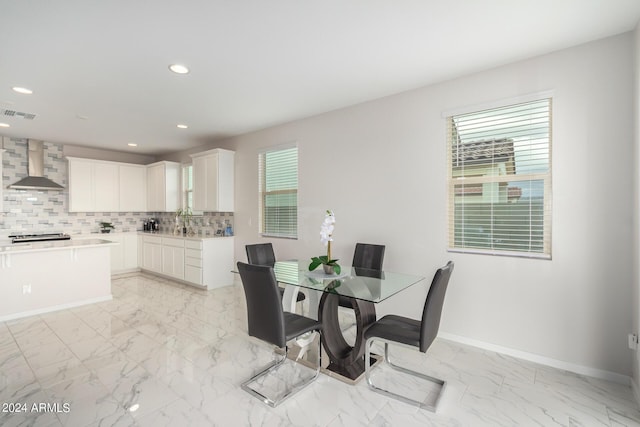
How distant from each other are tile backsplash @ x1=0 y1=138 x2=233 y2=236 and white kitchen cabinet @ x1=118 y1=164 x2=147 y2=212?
16.3 inches

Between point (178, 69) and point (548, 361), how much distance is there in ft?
13.4

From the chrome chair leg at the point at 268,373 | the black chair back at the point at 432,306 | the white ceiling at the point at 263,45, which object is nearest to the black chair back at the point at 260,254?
the chrome chair leg at the point at 268,373

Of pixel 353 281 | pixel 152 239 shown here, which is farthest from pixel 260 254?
pixel 152 239

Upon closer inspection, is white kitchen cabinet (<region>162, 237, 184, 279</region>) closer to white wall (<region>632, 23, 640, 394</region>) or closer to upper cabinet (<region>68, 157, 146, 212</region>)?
upper cabinet (<region>68, 157, 146, 212</region>)

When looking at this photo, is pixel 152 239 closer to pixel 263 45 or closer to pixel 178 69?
pixel 178 69

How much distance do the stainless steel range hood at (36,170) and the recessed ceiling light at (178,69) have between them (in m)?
4.43

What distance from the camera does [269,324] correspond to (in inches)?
85.0

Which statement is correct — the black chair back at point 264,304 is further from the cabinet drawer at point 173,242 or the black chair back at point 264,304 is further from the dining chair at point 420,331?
the cabinet drawer at point 173,242

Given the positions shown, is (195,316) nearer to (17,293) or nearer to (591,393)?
(17,293)

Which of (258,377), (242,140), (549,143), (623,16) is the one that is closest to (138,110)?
(242,140)

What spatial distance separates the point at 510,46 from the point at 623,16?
0.65 meters

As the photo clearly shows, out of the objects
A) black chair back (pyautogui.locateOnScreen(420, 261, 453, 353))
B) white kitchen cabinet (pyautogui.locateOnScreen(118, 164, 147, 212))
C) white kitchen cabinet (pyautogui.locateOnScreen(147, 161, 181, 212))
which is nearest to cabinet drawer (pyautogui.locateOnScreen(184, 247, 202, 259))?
white kitchen cabinet (pyautogui.locateOnScreen(147, 161, 181, 212))

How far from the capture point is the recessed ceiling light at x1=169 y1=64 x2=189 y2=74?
2.78 metres

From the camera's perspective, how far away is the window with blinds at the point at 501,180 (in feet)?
8.79
